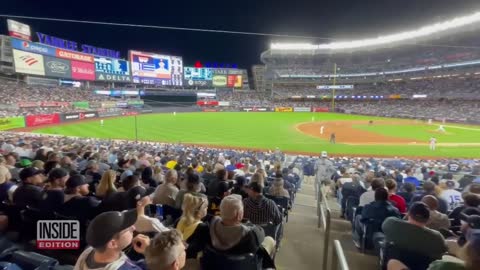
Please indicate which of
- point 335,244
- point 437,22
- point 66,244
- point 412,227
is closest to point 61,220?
point 66,244

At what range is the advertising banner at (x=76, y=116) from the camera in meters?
44.0

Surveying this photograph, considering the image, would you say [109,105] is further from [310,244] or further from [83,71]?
[310,244]

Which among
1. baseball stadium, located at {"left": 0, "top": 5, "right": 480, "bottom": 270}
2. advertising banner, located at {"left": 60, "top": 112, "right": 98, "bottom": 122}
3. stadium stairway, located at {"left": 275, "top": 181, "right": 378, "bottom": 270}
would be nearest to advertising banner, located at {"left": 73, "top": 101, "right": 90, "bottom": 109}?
baseball stadium, located at {"left": 0, "top": 5, "right": 480, "bottom": 270}

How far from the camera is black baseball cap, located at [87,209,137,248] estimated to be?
2166 millimetres

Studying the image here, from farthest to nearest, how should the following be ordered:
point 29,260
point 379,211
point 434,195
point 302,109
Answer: point 302,109 → point 434,195 → point 379,211 → point 29,260

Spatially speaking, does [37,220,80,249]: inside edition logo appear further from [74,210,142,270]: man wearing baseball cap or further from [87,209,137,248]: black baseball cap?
[87,209,137,248]: black baseball cap

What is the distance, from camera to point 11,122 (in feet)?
114

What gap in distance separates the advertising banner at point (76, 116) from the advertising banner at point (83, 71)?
21.1 m

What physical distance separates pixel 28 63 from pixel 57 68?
21.8 ft

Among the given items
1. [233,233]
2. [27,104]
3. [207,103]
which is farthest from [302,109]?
[233,233]

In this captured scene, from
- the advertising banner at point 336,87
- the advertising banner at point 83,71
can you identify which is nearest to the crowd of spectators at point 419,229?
the advertising banner at point 83,71

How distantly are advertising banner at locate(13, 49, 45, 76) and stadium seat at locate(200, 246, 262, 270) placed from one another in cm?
6421

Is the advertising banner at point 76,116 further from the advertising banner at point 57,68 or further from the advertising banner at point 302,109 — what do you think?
the advertising banner at point 302,109

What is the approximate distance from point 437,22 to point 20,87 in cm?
8889
